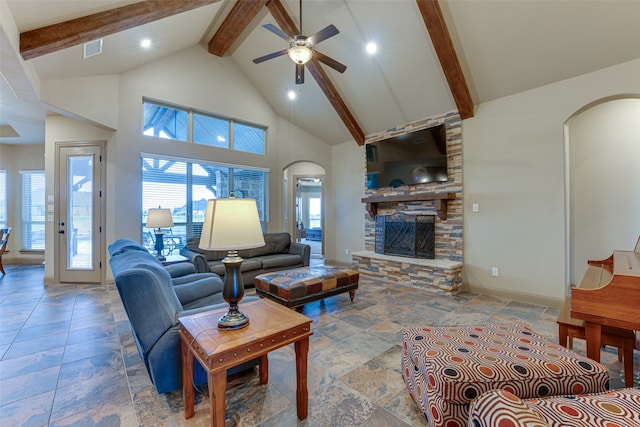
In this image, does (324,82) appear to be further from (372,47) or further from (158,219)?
(158,219)

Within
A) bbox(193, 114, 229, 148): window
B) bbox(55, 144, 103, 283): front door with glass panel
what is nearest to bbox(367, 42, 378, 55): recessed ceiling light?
bbox(193, 114, 229, 148): window

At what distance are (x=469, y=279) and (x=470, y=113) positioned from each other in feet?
8.56

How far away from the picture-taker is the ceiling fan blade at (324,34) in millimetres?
2928

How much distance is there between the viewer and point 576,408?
94 centimetres

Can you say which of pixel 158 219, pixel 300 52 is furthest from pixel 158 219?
pixel 300 52

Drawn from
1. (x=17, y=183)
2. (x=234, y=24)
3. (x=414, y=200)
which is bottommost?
(x=414, y=200)

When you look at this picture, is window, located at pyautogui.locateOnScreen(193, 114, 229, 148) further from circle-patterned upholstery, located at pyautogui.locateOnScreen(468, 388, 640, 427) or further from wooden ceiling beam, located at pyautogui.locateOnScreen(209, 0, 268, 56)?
circle-patterned upholstery, located at pyautogui.locateOnScreen(468, 388, 640, 427)

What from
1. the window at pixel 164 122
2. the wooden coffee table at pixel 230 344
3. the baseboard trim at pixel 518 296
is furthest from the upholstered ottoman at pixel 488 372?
the window at pixel 164 122

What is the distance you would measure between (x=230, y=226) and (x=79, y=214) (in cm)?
488

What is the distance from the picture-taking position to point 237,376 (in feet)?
7.06

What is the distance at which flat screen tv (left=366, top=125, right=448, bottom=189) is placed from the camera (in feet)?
15.1

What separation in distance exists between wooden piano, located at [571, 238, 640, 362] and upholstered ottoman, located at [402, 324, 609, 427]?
340 mm

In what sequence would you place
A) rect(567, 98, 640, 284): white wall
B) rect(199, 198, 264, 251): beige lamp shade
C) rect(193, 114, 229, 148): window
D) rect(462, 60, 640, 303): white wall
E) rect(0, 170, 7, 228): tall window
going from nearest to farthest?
1. rect(199, 198, 264, 251): beige lamp shade
2. rect(462, 60, 640, 303): white wall
3. rect(567, 98, 640, 284): white wall
4. rect(193, 114, 229, 148): window
5. rect(0, 170, 7, 228): tall window

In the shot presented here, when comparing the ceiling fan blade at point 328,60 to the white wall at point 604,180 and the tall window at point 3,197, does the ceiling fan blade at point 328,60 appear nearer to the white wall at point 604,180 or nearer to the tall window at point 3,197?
the white wall at point 604,180
